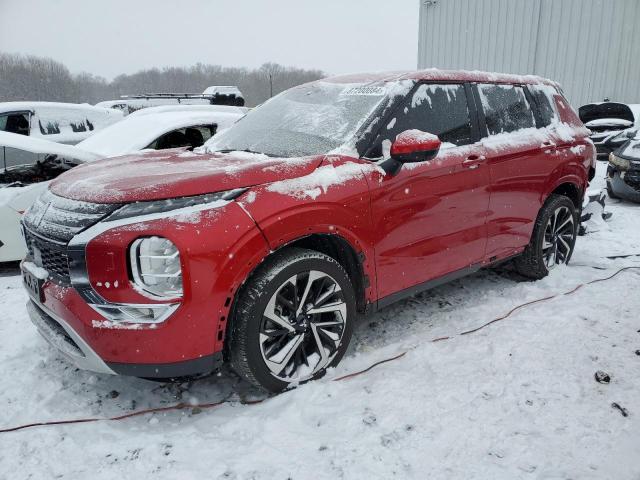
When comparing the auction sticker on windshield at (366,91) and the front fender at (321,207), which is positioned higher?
the auction sticker on windshield at (366,91)

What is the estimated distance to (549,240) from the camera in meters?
4.33

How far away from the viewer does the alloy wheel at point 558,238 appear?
4.29m

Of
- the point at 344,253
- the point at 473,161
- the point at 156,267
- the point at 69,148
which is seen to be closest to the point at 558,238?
the point at 473,161

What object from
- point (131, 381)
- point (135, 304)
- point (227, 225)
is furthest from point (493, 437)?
point (131, 381)

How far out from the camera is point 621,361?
295 centimetres

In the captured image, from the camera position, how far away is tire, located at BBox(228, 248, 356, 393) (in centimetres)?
242

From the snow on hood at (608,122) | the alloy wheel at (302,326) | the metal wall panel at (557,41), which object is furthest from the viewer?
the metal wall panel at (557,41)

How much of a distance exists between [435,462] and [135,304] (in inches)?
59.4

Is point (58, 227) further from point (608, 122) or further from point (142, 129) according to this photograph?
point (608, 122)

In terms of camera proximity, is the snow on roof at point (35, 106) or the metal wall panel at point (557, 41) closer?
the snow on roof at point (35, 106)

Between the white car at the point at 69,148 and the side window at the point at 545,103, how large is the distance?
282 cm

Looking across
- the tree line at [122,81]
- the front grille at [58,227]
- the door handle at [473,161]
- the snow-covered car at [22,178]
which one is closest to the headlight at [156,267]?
the front grille at [58,227]

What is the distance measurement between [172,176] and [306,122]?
3.59 feet

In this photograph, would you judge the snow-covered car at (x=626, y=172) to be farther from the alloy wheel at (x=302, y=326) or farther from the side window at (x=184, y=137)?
the alloy wheel at (x=302, y=326)
